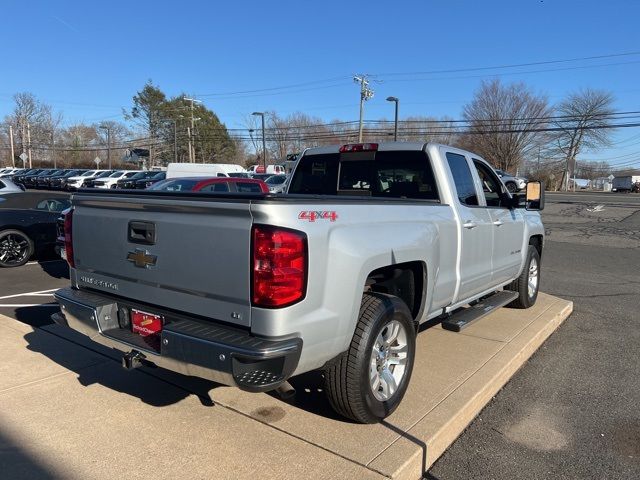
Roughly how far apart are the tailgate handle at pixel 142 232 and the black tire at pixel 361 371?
4.38ft

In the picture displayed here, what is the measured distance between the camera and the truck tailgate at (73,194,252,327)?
2.72m

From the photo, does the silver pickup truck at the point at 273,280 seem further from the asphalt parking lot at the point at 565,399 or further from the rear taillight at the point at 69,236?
the asphalt parking lot at the point at 565,399

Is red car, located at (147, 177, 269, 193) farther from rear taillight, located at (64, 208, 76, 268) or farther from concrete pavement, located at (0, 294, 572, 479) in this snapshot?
rear taillight, located at (64, 208, 76, 268)

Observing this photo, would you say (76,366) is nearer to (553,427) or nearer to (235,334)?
(235,334)

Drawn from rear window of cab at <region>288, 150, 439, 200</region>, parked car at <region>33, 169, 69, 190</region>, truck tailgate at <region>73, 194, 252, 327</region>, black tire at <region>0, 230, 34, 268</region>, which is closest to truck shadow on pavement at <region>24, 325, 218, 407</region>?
truck tailgate at <region>73, 194, 252, 327</region>

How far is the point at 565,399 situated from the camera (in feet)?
13.4

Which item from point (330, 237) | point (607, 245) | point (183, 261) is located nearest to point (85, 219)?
point (183, 261)

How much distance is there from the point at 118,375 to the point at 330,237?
2.45m

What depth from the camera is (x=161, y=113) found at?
248 feet

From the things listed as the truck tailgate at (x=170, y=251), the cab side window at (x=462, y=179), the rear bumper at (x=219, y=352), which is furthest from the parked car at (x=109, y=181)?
the rear bumper at (x=219, y=352)

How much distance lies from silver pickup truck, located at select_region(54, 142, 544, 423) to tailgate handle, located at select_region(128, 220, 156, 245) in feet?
0.04

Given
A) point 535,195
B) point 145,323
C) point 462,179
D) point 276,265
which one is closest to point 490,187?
point 535,195

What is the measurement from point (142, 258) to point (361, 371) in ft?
4.99

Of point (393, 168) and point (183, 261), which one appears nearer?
point (183, 261)
